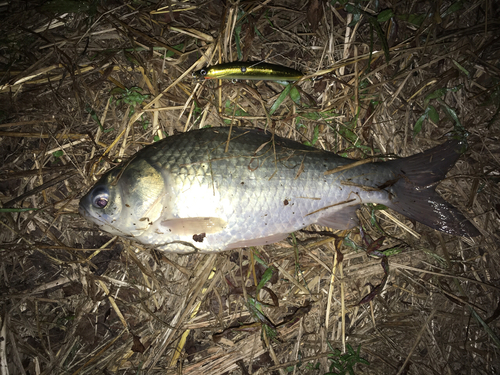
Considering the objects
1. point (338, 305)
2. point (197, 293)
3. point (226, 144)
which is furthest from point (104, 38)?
point (338, 305)

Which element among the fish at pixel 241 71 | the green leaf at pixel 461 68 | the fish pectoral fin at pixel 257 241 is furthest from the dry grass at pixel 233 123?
the fish pectoral fin at pixel 257 241

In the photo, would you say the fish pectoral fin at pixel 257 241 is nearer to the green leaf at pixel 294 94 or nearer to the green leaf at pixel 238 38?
the green leaf at pixel 294 94

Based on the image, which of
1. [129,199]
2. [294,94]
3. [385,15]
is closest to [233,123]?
[294,94]

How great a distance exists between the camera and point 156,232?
2123 millimetres

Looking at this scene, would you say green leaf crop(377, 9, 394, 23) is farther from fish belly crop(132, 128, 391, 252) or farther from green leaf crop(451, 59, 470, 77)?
fish belly crop(132, 128, 391, 252)

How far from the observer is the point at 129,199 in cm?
203

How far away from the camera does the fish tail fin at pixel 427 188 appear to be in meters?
2.21

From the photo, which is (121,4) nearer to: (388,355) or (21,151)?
(21,151)

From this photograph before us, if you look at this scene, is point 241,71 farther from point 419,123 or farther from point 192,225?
point 419,123

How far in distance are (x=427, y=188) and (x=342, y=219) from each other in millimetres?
807

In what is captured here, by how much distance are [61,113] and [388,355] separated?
14.3 feet

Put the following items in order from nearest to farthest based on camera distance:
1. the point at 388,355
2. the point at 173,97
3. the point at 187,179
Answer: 1. the point at 187,179
2. the point at 173,97
3. the point at 388,355

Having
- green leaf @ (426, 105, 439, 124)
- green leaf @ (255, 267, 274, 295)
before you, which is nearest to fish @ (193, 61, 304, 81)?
green leaf @ (426, 105, 439, 124)

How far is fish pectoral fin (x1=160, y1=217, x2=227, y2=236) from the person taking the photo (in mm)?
2080
